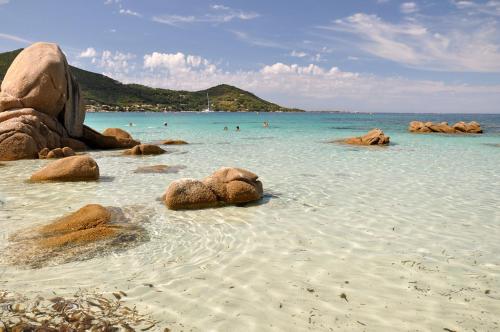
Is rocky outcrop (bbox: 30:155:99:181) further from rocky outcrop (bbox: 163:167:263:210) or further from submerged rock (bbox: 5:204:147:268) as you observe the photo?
submerged rock (bbox: 5:204:147:268)

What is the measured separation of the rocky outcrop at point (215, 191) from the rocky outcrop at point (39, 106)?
1386cm

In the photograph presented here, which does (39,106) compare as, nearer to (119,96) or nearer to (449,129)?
(449,129)

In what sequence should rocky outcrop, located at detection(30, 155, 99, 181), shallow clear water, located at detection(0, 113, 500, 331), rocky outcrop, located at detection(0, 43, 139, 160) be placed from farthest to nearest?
1. rocky outcrop, located at detection(0, 43, 139, 160)
2. rocky outcrop, located at detection(30, 155, 99, 181)
3. shallow clear water, located at detection(0, 113, 500, 331)

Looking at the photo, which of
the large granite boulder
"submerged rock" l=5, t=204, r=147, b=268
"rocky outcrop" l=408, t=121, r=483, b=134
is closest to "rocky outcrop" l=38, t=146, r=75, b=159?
the large granite boulder

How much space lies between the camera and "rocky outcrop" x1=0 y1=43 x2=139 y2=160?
1958 centimetres

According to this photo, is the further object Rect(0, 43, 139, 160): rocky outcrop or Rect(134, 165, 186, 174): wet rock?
Rect(0, 43, 139, 160): rocky outcrop

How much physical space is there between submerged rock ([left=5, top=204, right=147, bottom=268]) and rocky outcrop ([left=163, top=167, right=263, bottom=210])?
4.97ft

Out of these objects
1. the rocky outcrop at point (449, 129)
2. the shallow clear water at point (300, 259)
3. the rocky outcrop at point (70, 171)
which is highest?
the rocky outcrop at point (449, 129)

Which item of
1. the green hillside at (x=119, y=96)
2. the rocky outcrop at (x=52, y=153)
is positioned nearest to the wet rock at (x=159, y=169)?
the rocky outcrop at (x=52, y=153)

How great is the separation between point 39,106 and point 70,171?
38.2ft

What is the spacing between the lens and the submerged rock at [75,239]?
249 inches

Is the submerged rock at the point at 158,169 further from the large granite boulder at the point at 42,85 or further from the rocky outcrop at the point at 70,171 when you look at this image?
the large granite boulder at the point at 42,85

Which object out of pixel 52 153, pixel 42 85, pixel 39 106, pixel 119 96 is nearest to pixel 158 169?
pixel 52 153

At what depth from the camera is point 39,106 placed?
73.2 feet
